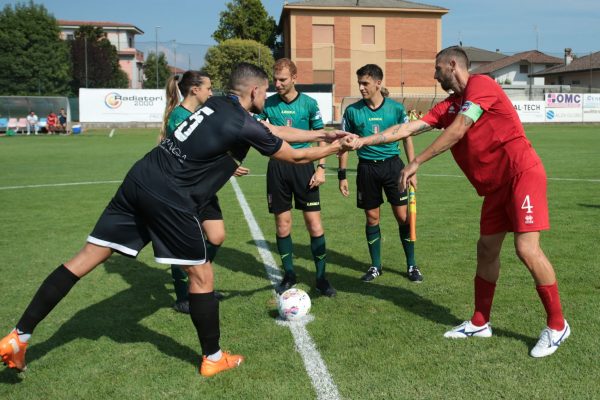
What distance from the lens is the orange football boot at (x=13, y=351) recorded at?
3.81 m

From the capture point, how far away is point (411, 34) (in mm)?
61750

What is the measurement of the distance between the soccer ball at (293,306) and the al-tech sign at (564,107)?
1744 inches

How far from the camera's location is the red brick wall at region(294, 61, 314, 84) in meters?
56.2

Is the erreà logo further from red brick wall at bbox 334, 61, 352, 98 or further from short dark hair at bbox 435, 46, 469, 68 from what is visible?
short dark hair at bbox 435, 46, 469, 68

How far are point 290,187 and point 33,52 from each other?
6273cm

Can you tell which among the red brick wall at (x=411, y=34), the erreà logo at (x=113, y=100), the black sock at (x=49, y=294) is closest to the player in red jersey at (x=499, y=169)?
the black sock at (x=49, y=294)

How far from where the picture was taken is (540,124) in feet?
146

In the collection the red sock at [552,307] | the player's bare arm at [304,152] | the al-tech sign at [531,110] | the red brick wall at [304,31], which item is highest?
the red brick wall at [304,31]

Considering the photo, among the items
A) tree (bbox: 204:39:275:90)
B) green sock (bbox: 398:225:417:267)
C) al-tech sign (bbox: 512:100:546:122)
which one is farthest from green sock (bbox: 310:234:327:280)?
tree (bbox: 204:39:275:90)

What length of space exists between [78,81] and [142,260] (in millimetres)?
63247

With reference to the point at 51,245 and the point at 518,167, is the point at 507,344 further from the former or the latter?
the point at 51,245

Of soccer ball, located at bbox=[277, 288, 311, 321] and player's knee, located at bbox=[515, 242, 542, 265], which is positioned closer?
player's knee, located at bbox=[515, 242, 542, 265]

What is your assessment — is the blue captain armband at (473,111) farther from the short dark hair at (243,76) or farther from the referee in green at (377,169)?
the referee in green at (377,169)

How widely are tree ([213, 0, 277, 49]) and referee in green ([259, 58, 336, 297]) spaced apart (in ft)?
209
